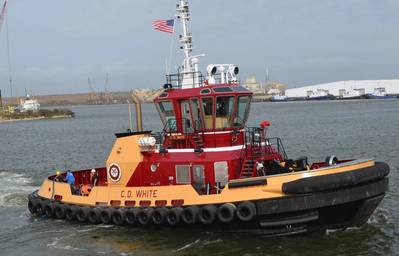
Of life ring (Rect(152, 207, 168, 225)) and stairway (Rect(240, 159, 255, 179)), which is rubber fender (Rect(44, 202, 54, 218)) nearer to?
life ring (Rect(152, 207, 168, 225))

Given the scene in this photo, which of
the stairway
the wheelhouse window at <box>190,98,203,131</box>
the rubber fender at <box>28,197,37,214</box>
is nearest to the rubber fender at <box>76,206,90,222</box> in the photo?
the rubber fender at <box>28,197,37,214</box>

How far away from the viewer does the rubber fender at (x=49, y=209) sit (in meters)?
16.5

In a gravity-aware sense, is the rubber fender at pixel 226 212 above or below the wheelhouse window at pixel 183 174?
below

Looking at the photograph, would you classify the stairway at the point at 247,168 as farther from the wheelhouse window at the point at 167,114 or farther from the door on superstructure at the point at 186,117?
the wheelhouse window at the point at 167,114

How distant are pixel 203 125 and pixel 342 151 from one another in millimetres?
19013

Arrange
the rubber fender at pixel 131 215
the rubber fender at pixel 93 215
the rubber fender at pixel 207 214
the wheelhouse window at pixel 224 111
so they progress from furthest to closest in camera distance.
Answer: the rubber fender at pixel 93 215 → the wheelhouse window at pixel 224 111 → the rubber fender at pixel 131 215 → the rubber fender at pixel 207 214

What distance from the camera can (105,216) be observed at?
1495 cm

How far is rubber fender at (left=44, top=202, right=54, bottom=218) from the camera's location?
54.0 feet

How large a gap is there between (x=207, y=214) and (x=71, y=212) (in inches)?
181

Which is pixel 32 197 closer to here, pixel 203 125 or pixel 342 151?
pixel 203 125

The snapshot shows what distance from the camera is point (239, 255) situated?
12750 mm

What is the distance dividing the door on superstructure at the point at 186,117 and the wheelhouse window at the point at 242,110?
48.5 inches

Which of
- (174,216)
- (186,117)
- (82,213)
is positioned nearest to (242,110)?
(186,117)

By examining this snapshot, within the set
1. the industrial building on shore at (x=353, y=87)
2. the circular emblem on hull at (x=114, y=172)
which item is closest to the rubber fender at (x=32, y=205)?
the circular emblem on hull at (x=114, y=172)
